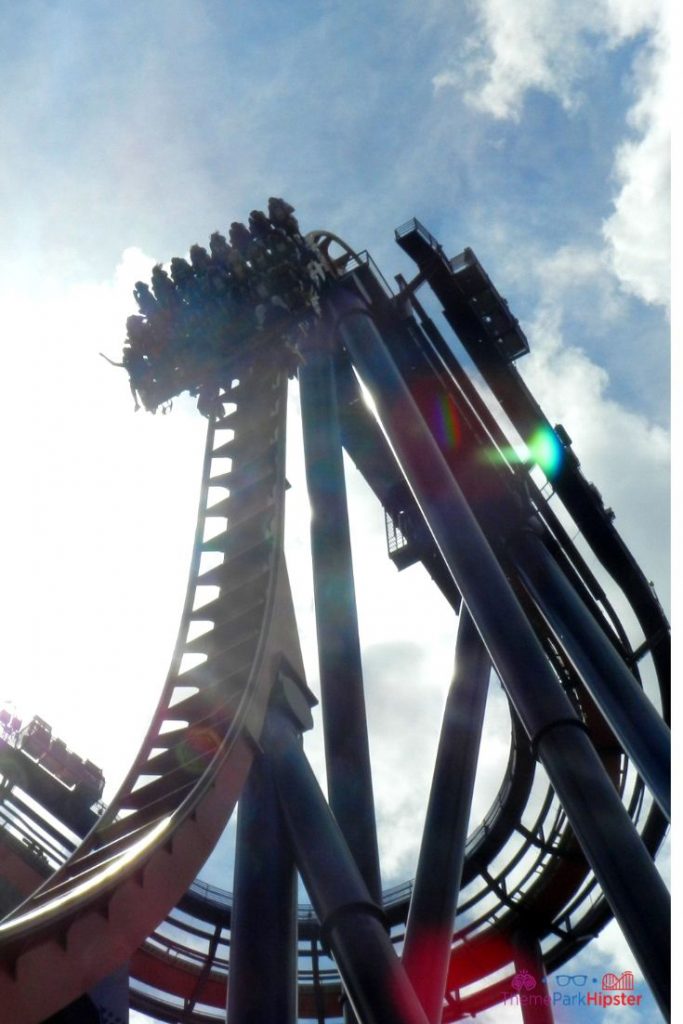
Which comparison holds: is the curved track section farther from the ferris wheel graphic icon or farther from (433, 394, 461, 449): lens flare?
the ferris wheel graphic icon

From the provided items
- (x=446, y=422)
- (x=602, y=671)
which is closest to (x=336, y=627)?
(x=602, y=671)

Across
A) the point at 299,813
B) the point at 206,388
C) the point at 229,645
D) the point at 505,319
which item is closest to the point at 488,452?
the point at 505,319

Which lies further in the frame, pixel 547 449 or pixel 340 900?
pixel 547 449

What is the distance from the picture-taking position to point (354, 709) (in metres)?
7.97

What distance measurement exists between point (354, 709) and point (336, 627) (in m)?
0.91

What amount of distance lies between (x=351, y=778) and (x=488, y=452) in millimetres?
6582

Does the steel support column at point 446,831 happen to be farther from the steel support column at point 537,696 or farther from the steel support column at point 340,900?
the steel support column at point 537,696

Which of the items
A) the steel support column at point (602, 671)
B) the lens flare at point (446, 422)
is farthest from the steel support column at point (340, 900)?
the lens flare at point (446, 422)

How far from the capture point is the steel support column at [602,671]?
8000mm

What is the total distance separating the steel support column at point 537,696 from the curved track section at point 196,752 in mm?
1331

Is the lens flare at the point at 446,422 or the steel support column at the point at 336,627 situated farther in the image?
the lens flare at the point at 446,422

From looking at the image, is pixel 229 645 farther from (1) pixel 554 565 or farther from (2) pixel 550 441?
(2) pixel 550 441

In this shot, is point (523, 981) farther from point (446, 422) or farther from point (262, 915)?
point (262, 915)

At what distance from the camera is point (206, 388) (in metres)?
11.8
